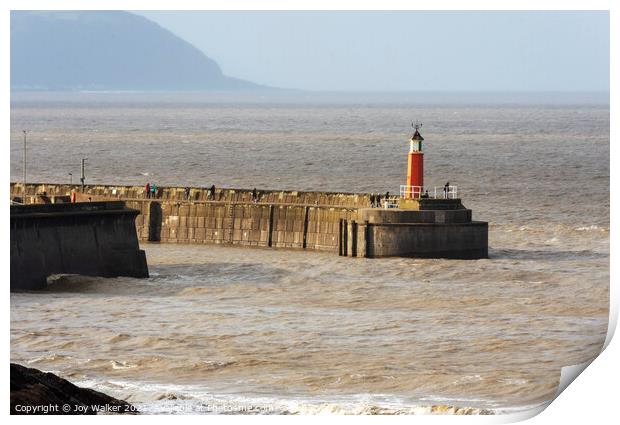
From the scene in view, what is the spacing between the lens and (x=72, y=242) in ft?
116

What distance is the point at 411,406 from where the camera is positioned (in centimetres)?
2184

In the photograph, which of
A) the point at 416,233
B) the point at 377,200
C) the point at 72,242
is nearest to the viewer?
the point at 72,242

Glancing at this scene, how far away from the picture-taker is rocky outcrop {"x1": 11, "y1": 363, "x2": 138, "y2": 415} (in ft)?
59.0

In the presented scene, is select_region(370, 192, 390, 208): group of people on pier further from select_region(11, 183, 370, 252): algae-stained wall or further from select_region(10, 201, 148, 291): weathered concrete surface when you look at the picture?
select_region(10, 201, 148, 291): weathered concrete surface

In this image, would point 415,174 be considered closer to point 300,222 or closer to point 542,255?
point 542,255

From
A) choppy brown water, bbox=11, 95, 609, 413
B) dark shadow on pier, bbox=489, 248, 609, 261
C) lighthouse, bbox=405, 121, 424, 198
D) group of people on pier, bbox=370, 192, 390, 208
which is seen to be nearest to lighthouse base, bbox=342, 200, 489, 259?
choppy brown water, bbox=11, 95, 609, 413

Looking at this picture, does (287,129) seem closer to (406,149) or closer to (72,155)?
(406,149)

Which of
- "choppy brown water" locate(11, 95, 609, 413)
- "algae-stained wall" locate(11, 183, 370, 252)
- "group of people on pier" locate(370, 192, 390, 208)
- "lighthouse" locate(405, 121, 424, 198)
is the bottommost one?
"choppy brown water" locate(11, 95, 609, 413)

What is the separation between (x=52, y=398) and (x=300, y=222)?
1068 inches

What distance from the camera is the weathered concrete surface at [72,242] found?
34031 mm

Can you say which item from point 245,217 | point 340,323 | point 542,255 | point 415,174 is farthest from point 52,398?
point 245,217

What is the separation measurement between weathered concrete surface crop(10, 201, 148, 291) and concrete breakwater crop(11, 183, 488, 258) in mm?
4035

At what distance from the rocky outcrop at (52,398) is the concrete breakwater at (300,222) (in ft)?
69.7

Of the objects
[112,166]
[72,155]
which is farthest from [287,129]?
[112,166]
